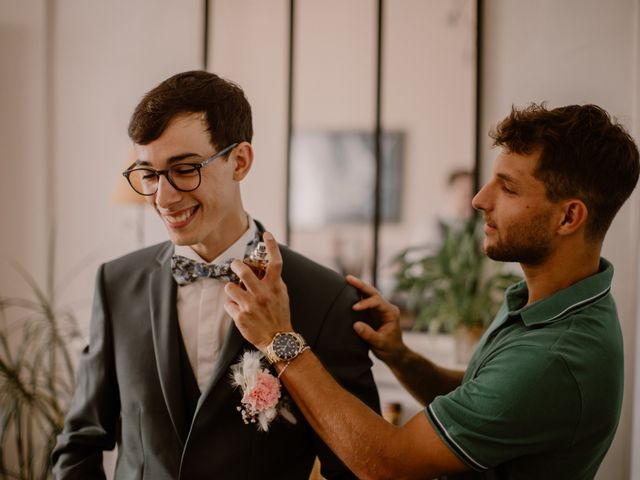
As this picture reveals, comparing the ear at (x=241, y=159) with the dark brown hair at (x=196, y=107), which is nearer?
the dark brown hair at (x=196, y=107)

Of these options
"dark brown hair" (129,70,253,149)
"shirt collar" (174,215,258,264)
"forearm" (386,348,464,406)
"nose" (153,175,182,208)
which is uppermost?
"dark brown hair" (129,70,253,149)

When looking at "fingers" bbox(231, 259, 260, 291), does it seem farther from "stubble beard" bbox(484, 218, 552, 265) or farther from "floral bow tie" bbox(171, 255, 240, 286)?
"stubble beard" bbox(484, 218, 552, 265)

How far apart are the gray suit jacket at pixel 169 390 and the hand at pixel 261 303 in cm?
8

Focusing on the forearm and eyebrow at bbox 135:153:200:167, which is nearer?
eyebrow at bbox 135:153:200:167

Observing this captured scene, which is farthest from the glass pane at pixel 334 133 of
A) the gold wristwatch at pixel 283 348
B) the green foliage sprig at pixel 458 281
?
the gold wristwatch at pixel 283 348

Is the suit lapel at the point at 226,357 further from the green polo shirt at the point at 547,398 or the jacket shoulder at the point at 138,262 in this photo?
the green polo shirt at the point at 547,398

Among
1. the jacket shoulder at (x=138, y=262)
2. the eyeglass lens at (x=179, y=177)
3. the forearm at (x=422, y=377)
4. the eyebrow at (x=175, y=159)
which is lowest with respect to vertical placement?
→ the forearm at (x=422, y=377)

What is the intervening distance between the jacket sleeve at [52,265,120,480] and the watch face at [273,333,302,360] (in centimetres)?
46

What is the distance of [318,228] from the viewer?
3436 mm

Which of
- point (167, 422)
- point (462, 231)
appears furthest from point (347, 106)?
point (167, 422)

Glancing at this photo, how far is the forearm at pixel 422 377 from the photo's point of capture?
1877 mm

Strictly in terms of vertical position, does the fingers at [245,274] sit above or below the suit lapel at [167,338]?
above

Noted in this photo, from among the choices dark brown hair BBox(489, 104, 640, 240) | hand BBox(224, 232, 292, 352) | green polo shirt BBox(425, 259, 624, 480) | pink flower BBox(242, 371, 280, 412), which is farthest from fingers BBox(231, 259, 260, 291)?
dark brown hair BBox(489, 104, 640, 240)

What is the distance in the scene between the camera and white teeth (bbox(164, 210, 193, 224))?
1.47 metres
